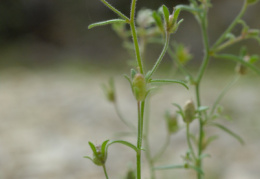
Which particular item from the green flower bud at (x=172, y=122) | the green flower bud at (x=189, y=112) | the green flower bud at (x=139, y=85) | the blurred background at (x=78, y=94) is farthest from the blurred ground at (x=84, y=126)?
the green flower bud at (x=139, y=85)

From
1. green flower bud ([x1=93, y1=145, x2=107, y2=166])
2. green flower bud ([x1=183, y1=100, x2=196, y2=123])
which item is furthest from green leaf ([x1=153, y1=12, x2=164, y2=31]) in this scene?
green flower bud ([x1=93, y1=145, x2=107, y2=166])

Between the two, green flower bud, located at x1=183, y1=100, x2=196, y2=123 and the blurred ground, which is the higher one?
the blurred ground

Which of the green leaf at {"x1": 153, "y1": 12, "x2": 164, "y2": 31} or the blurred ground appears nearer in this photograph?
the green leaf at {"x1": 153, "y1": 12, "x2": 164, "y2": 31}

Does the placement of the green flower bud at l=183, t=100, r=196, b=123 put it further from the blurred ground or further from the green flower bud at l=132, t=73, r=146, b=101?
the blurred ground

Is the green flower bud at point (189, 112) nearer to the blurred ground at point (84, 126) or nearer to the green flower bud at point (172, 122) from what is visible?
the green flower bud at point (172, 122)

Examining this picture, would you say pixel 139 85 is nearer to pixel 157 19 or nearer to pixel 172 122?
pixel 157 19

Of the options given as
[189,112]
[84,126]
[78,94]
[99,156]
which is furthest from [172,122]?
[78,94]

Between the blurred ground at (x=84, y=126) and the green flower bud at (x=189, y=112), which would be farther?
the blurred ground at (x=84, y=126)

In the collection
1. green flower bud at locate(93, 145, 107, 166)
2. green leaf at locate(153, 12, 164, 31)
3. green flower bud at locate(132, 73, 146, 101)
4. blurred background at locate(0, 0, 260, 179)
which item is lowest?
green flower bud at locate(93, 145, 107, 166)
